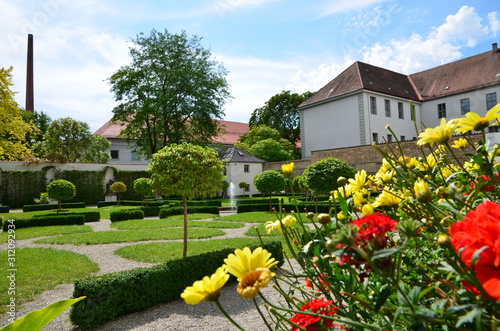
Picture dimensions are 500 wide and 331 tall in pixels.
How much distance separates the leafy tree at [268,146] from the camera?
28203 mm

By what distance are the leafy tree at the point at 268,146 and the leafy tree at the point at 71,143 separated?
13.1m

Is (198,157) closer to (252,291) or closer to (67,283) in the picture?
(67,283)

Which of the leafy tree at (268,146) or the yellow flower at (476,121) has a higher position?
the leafy tree at (268,146)

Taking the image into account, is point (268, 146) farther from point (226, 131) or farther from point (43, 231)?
point (43, 231)

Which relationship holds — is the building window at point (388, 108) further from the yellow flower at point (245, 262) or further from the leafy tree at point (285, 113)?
the yellow flower at point (245, 262)

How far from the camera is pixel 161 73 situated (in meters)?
22.6

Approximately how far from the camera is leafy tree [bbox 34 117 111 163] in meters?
26.7

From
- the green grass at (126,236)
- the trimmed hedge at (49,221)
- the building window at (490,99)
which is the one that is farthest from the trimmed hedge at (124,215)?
the building window at (490,99)

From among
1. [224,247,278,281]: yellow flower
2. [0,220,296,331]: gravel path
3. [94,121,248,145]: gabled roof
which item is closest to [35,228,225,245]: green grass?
[0,220,296,331]: gravel path

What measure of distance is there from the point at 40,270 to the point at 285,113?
1184 inches

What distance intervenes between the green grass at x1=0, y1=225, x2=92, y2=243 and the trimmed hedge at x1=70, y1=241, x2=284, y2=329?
259 inches

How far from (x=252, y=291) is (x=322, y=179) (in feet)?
33.9

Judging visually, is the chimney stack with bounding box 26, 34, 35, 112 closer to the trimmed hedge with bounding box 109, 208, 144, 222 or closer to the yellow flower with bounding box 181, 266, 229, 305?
the trimmed hedge with bounding box 109, 208, 144, 222

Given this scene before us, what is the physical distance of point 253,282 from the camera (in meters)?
0.75
